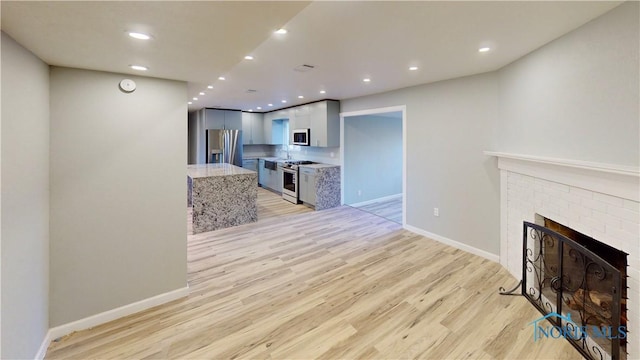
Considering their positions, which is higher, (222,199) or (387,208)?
(222,199)

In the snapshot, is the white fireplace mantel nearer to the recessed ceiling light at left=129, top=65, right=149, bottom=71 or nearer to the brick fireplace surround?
the brick fireplace surround

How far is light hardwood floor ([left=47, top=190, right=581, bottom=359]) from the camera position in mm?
2004

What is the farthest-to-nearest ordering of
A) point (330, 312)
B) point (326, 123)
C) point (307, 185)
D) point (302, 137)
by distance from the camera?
point (302, 137) < point (307, 185) < point (326, 123) < point (330, 312)

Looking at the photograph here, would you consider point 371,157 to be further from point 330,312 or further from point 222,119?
point 330,312

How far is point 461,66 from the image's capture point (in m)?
3.15

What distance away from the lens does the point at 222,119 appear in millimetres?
7570

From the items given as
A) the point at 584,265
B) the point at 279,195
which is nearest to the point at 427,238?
the point at 584,265

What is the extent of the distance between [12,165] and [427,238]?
14.8ft

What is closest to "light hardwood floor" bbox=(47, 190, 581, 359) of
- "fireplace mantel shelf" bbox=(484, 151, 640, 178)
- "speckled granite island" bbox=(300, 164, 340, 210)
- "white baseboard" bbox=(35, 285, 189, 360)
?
"white baseboard" bbox=(35, 285, 189, 360)

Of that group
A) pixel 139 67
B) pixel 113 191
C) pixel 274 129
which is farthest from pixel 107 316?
pixel 274 129

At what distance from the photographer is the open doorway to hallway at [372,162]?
Result: 605 centimetres

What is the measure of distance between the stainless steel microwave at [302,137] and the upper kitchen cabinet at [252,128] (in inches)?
83.9

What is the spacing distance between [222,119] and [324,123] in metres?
3.30

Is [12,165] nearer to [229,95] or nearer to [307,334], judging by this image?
[307,334]
